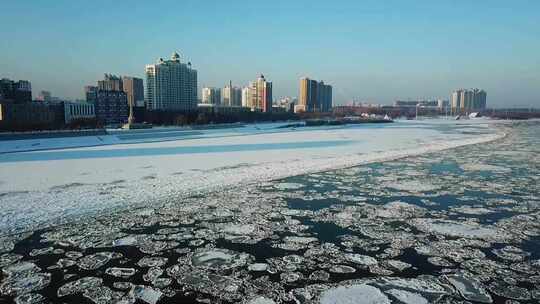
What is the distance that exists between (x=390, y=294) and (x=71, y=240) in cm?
458

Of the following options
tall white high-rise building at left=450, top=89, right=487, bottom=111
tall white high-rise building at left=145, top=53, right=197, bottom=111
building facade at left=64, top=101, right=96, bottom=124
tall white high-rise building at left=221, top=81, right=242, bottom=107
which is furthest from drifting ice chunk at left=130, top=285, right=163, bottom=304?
tall white high-rise building at left=450, top=89, right=487, bottom=111

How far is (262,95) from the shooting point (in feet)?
317

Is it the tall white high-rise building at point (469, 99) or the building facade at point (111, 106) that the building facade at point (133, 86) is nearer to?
the building facade at point (111, 106)

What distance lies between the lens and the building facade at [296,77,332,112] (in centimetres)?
11888

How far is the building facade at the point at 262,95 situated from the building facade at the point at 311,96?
60.7 ft

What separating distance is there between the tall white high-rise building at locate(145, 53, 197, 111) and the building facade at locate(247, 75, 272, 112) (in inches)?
754

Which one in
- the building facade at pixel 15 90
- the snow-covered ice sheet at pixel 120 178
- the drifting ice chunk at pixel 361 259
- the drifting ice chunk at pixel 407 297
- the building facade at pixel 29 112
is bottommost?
the drifting ice chunk at pixel 407 297

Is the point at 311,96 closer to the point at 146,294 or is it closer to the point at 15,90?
the point at 15,90

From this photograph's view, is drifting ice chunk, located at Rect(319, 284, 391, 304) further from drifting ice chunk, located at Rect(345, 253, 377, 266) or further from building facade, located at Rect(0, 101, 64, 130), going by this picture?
building facade, located at Rect(0, 101, 64, 130)

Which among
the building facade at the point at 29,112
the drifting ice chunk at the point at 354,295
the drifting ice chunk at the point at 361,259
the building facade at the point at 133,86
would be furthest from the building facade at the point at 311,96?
the drifting ice chunk at the point at 354,295

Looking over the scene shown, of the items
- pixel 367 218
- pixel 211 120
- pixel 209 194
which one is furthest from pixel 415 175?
pixel 211 120

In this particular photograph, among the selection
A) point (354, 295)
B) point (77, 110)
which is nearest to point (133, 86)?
point (77, 110)

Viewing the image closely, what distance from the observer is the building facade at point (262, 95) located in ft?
315

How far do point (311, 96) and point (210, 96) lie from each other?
127 ft
